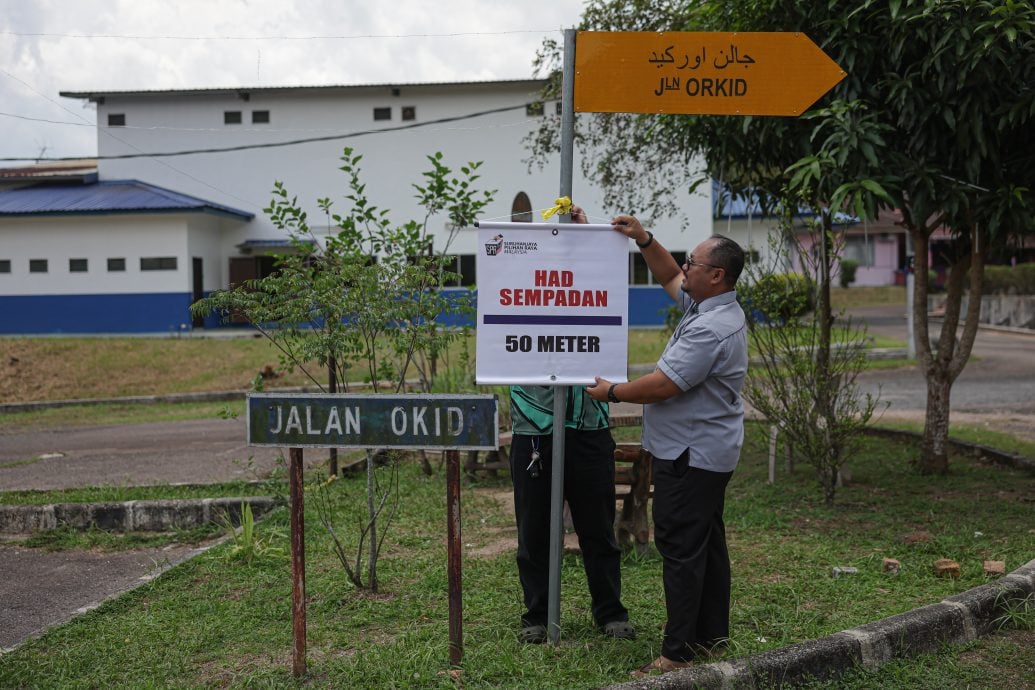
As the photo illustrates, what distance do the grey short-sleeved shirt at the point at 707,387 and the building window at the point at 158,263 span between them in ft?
89.6

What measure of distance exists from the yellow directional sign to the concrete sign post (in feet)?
4.77

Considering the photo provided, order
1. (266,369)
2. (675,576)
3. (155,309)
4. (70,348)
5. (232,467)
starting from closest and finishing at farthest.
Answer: (675,576), (232,467), (266,369), (70,348), (155,309)

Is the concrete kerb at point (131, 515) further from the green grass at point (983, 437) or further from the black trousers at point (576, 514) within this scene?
the green grass at point (983, 437)

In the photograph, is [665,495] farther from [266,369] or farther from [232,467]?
[266,369]

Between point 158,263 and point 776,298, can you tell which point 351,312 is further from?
point 158,263

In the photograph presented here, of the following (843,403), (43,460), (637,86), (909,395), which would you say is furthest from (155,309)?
(637,86)

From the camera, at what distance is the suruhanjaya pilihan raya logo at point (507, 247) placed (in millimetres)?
4148

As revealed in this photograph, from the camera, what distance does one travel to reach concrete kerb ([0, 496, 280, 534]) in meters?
7.74

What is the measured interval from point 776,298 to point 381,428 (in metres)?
4.67

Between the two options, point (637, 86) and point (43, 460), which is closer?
point (637, 86)

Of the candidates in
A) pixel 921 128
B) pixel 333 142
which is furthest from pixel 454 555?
pixel 333 142

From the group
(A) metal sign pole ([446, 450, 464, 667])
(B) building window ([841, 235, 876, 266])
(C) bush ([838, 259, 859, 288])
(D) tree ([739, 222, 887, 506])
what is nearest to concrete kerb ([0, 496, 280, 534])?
(A) metal sign pole ([446, 450, 464, 667])

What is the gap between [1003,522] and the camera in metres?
6.73

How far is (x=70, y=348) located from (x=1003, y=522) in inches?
759
